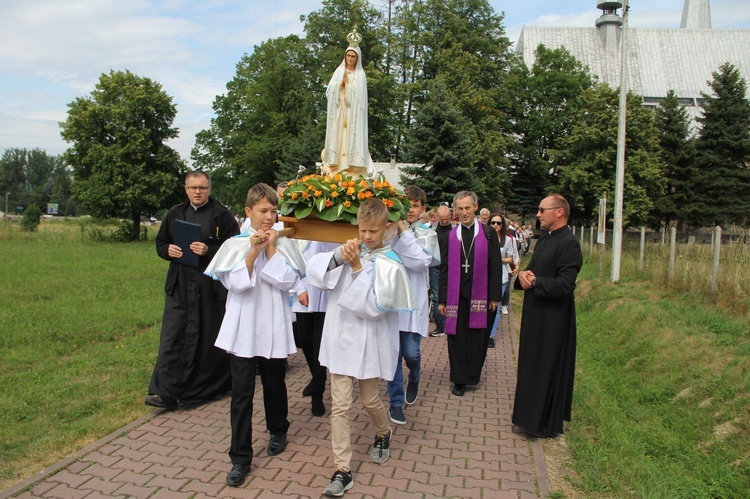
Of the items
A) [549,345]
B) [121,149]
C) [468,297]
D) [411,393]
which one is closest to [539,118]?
[121,149]

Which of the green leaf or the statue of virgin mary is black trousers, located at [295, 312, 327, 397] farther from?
the statue of virgin mary

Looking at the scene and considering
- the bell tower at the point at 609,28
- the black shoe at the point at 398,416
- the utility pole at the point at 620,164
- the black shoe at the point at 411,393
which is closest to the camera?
the black shoe at the point at 398,416

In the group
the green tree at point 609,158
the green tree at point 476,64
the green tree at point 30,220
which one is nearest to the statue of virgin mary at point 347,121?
the green tree at point 476,64

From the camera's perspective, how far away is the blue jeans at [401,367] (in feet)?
17.9

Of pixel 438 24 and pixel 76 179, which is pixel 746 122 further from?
pixel 76 179

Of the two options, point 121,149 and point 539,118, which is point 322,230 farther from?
point 539,118

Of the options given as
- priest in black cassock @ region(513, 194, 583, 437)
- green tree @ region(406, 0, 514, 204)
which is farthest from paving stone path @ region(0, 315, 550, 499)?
green tree @ region(406, 0, 514, 204)

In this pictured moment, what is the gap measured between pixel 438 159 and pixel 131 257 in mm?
12471

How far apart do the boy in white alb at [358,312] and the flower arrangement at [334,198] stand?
330 mm

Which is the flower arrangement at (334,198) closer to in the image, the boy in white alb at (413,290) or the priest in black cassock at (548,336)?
the boy in white alb at (413,290)

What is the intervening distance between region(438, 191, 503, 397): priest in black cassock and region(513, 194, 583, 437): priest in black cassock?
1251mm

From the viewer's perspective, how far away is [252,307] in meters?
4.42

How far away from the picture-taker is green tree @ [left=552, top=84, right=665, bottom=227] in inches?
1405

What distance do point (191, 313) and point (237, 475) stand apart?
2.09 meters
